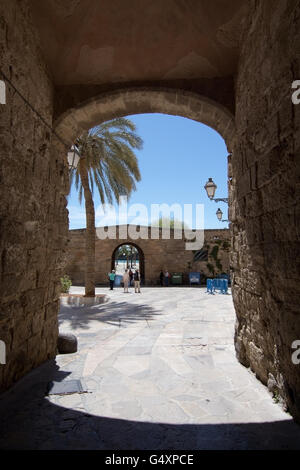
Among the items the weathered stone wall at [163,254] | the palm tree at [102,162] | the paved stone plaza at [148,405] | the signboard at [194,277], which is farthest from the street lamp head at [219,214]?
the paved stone plaza at [148,405]

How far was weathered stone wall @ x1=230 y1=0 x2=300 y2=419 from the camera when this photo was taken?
6.70ft

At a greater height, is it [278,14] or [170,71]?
[170,71]

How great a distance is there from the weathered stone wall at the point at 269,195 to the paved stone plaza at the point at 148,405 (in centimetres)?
29

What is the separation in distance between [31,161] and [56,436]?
98.7 inches

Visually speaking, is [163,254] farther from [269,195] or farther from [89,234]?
[269,195]

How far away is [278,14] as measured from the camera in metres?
2.21

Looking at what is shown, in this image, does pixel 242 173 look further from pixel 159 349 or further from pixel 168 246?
pixel 168 246

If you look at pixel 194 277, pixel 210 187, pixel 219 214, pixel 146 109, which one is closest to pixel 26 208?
pixel 146 109

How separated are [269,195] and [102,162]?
8946 mm

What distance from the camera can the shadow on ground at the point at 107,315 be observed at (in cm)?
637

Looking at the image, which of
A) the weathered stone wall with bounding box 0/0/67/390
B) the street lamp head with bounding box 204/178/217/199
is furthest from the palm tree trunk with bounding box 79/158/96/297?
the weathered stone wall with bounding box 0/0/67/390

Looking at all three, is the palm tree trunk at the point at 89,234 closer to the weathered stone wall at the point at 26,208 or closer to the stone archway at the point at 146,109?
the stone archway at the point at 146,109

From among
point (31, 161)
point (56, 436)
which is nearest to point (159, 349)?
point (56, 436)

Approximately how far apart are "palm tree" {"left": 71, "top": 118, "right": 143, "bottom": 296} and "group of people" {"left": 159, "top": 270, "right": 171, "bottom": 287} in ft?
24.0
